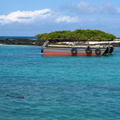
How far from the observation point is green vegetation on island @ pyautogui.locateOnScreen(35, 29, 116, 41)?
103375 mm

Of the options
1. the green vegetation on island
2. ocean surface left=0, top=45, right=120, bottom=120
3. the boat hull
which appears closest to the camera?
ocean surface left=0, top=45, right=120, bottom=120

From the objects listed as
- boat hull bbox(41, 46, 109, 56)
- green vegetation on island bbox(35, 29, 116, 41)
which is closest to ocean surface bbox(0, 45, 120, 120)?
boat hull bbox(41, 46, 109, 56)

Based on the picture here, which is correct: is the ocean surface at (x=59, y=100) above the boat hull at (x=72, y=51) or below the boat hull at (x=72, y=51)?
below

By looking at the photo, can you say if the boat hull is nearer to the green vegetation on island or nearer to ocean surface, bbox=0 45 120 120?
ocean surface, bbox=0 45 120 120

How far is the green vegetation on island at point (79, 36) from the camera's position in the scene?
103 m

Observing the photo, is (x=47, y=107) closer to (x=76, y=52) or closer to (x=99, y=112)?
(x=99, y=112)

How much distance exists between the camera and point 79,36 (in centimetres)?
10319

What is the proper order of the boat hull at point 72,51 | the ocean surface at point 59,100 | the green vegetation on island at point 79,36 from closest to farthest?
the ocean surface at point 59,100 → the boat hull at point 72,51 → the green vegetation on island at point 79,36

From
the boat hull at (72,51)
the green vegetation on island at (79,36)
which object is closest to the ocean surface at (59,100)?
the boat hull at (72,51)

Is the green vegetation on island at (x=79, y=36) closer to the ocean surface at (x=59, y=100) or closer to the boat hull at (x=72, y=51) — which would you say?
the boat hull at (x=72, y=51)

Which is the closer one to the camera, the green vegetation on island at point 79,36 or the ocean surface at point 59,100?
the ocean surface at point 59,100

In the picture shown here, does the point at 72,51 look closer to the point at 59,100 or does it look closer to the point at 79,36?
the point at 59,100

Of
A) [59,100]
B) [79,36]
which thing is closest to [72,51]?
[59,100]

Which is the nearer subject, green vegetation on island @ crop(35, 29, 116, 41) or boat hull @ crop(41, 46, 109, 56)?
boat hull @ crop(41, 46, 109, 56)
